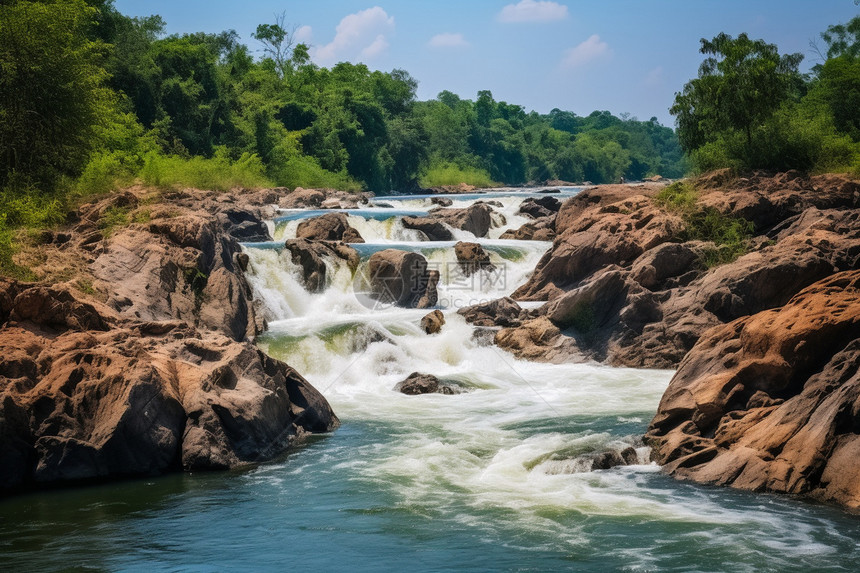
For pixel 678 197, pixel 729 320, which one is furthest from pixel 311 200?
pixel 729 320

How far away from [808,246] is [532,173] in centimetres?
7162

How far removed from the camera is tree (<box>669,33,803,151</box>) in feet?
82.6

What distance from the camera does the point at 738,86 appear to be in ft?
83.6

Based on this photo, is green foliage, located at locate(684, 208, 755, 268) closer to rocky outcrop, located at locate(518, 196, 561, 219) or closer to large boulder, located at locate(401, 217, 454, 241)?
large boulder, located at locate(401, 217, 454, 241)

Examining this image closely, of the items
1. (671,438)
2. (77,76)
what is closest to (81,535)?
(671,438)

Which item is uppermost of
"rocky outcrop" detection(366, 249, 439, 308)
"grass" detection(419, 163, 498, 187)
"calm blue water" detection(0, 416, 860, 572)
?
"grass" detection(419, 163, 498, 187)

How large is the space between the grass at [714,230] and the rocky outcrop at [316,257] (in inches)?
307

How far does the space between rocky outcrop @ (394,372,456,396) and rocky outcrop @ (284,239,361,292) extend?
637 centimetres

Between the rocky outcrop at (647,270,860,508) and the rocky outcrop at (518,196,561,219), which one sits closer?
the rocky outcrop at (647,270,860,508)

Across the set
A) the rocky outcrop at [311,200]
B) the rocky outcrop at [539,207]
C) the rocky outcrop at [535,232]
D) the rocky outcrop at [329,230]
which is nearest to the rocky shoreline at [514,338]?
the rocky outcrop at [329,230]

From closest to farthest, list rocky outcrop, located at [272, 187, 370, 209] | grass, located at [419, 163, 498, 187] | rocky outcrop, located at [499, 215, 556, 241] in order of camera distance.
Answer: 1. rocky outcrop, located at [499, 215, 556, 241]
2. rocky outcrop, located at [272, 187, 370, 209]
3. grass, located at [419, 163, 498, 187]

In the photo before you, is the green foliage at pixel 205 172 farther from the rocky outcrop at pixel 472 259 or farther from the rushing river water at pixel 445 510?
the rushing river water at pixel 445 510

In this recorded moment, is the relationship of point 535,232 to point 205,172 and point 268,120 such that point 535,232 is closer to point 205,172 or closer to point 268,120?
point 205,172

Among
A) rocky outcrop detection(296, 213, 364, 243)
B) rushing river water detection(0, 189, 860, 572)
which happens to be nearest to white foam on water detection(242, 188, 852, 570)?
rushing river water detection(0, 189, 860, 572)
